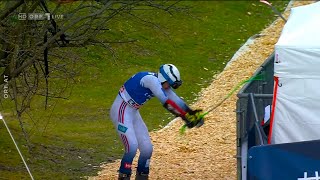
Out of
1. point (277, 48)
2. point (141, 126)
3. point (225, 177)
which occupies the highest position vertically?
point (277, 48)

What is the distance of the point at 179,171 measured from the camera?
12.0 m

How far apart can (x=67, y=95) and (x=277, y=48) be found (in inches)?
351

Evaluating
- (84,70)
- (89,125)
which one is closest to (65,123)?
(89,125)

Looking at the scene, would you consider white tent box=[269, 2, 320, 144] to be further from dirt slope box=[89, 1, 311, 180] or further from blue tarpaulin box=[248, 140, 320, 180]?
dirt slope box=[89, 1, 311, 180]

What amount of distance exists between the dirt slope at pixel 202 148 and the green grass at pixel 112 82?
40 cm

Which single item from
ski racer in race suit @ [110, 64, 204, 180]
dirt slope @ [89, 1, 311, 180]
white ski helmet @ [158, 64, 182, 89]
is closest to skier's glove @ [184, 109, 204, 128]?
ski racer in race suit @ [110, 64, 204, 180]

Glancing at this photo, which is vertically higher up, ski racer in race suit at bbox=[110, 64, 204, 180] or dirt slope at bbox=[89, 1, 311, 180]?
ski racer in race suit at bbox=[110, 64, 204, 180]

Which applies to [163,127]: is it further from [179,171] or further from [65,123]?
[179,171]

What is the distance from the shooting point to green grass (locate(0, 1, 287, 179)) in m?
12.8

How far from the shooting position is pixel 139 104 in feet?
34.2

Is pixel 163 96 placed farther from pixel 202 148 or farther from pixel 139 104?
pixel 202 148

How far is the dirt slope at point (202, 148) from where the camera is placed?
1195 centimetres

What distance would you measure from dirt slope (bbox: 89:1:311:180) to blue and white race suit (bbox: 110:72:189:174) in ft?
4.29

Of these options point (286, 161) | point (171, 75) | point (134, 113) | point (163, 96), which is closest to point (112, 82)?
point (134, 113)
